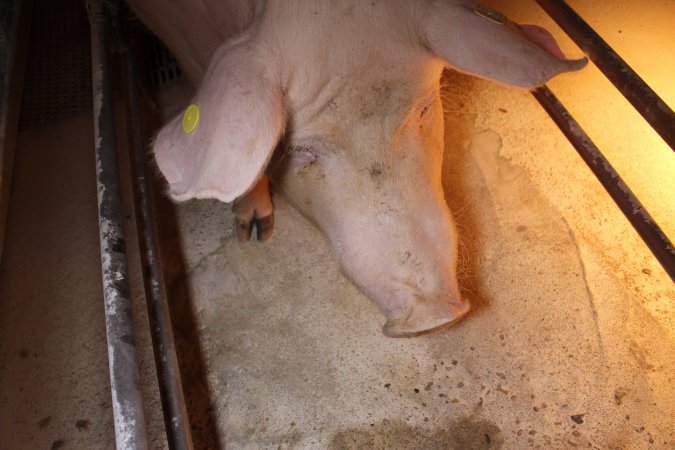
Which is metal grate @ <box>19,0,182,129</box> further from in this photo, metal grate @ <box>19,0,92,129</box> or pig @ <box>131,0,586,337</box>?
pig @ <box>131,0,586,337</box>

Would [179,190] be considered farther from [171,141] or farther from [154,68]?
[154,68]

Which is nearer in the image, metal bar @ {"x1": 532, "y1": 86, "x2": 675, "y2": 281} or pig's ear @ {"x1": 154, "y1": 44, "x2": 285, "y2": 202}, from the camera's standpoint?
pig's ear @ {"x1": 154, "y1": 44, "x2": 285, "y2": 202}

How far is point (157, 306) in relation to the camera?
6.97 feet

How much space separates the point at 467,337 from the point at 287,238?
1007 millimetres

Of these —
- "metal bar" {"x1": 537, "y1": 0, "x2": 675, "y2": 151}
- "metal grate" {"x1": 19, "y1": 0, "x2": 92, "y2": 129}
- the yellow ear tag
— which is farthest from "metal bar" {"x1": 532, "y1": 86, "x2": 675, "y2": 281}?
"metal grate" {"x1": 19, "y1": 0, "x2": 92, "y2": 129}

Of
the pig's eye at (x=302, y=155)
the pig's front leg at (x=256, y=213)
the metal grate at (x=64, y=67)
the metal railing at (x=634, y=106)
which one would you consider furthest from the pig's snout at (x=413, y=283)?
the metal grate at (x=64, y=67)

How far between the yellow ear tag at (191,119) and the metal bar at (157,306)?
2.23ft

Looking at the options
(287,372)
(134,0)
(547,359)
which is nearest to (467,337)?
(547,359)

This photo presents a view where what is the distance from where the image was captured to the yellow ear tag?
1.71 m

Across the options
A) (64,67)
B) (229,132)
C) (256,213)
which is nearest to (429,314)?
(229,132)

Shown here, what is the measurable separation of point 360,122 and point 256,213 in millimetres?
1232

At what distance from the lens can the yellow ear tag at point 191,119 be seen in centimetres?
171

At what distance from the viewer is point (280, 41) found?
5.90ft

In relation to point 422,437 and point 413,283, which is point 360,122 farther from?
point 422,437
